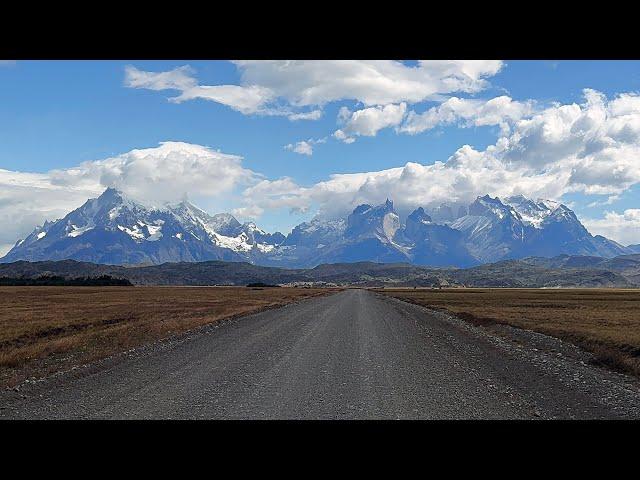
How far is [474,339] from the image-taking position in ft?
98.7

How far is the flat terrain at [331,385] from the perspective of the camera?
11.1 m

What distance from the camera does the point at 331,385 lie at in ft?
47.0

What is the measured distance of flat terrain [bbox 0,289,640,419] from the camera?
11055mm
